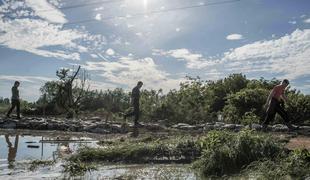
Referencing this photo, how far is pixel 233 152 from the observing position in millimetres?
9273

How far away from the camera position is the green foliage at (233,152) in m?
9.04

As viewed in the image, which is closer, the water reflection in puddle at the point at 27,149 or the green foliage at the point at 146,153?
the water reflection in puddle at the point at 27,149

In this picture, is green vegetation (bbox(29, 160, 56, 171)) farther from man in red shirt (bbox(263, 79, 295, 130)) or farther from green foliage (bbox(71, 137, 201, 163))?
man in red shirt (bbox(263, 79, 295, 130))

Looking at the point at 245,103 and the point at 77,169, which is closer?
the point at 77,169

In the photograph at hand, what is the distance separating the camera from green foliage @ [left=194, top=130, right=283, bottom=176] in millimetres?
9039

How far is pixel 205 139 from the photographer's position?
10.5m

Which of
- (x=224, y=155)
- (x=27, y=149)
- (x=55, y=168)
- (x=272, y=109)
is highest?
(x=272, y=109)

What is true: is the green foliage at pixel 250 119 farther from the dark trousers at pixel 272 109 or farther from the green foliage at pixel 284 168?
the green foliage at pixel 284 168

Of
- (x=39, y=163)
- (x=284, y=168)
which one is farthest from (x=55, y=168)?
(x=284, y=168)

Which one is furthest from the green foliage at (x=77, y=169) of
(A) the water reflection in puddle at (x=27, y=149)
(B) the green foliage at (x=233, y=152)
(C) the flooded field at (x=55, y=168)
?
(B) the green foliage at (x=233, y=152)

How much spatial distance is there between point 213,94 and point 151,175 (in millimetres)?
20461

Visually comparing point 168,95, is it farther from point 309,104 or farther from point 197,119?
point 309,104

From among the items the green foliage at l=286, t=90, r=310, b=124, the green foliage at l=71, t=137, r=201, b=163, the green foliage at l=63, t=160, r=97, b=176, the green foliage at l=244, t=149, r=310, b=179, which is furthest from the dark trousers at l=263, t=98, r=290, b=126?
the green foliage at l=63, t=160, r=97, b=176

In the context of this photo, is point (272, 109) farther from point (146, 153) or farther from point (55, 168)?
point (55, 168)
